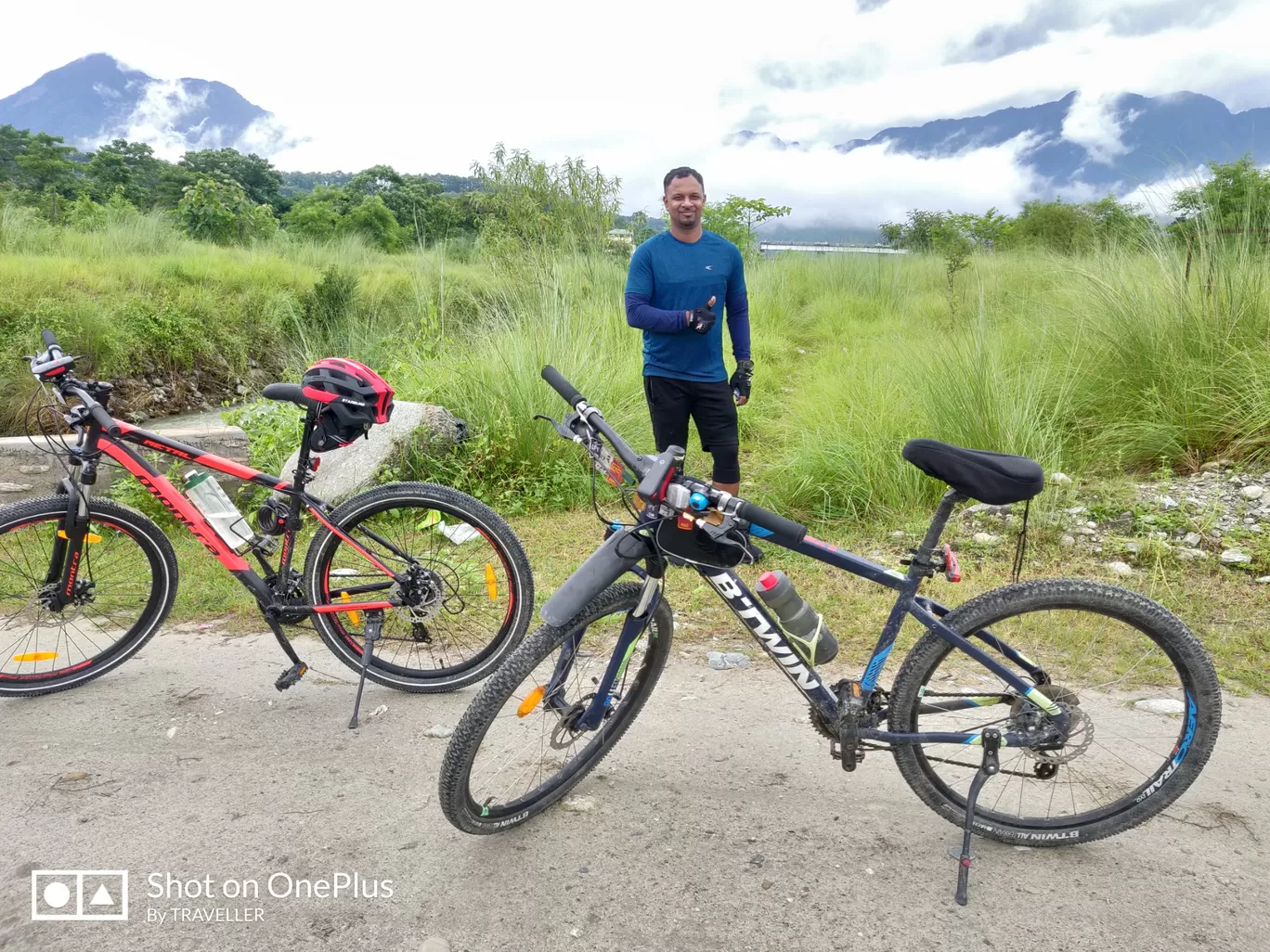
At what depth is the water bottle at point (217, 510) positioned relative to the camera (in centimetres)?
313

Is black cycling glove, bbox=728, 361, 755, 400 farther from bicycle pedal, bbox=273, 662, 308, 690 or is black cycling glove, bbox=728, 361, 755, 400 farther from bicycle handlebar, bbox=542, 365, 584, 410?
bicycle pedal, bbox=273, 662, 308, 690

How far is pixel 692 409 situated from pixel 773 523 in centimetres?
272

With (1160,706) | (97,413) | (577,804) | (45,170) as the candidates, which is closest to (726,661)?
(577,804)

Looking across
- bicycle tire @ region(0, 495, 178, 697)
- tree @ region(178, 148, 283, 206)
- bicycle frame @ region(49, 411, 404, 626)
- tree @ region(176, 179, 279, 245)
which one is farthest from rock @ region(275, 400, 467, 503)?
tree @ region(178, 148, 283, 206)

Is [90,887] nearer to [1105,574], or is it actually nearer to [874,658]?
[874,658]

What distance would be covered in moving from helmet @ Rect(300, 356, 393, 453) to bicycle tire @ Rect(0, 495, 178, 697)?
0.81m

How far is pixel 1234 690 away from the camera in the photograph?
3.24m

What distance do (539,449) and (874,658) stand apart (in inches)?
163

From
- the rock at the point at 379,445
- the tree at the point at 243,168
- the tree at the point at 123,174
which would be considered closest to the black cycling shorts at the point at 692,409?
the rock at the point at 379,445

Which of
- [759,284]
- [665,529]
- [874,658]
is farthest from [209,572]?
[759,284]

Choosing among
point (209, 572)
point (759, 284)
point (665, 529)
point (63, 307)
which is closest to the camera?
point (665, 529)

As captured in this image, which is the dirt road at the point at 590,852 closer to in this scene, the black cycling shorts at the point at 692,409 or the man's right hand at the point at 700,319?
the black cycling shorts at the point at 692,409

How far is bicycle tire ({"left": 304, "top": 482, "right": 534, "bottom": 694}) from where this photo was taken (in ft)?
10.4

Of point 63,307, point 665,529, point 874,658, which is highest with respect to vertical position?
point 63,307
